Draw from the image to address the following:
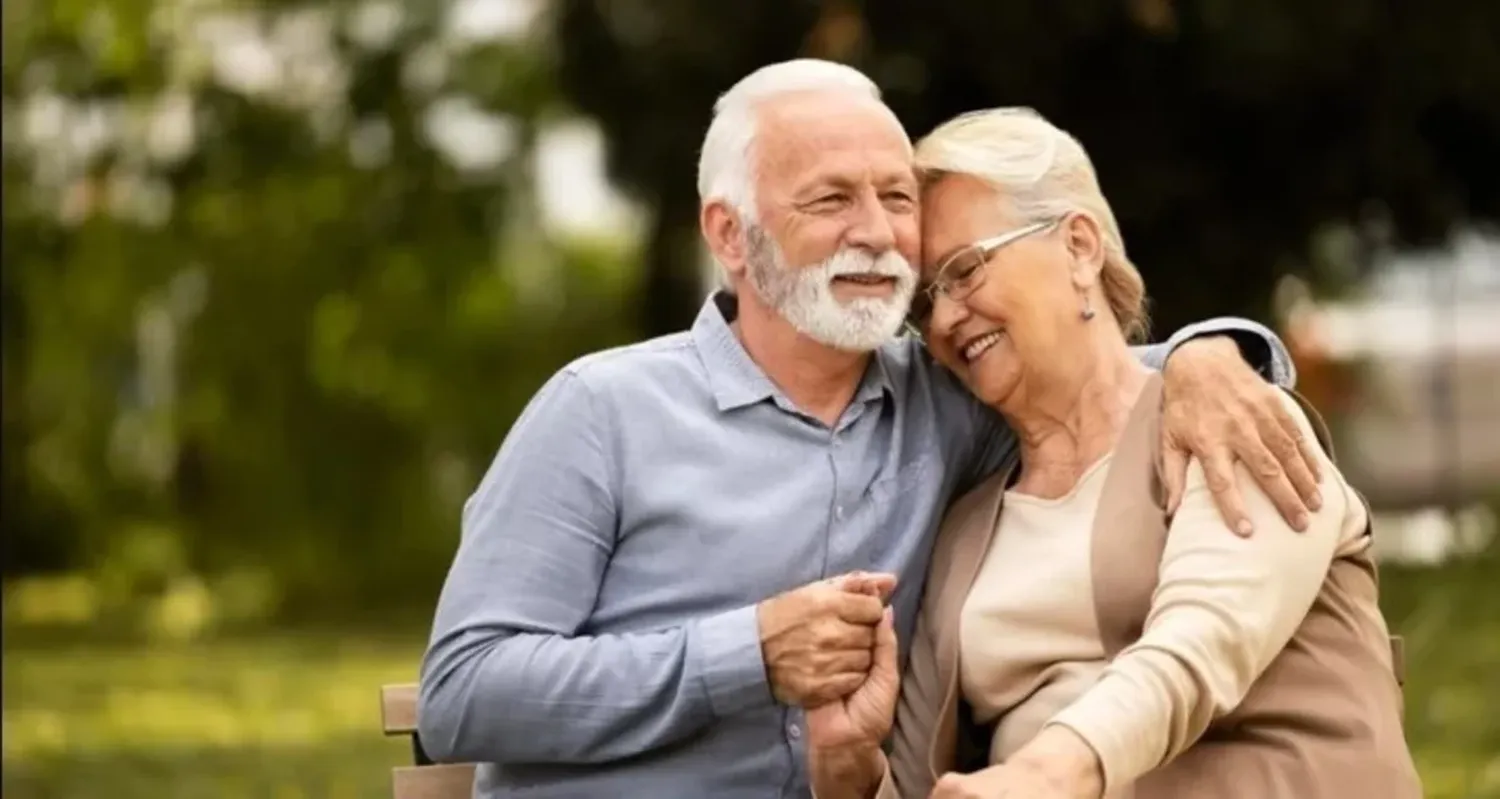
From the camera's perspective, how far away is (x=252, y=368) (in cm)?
1483

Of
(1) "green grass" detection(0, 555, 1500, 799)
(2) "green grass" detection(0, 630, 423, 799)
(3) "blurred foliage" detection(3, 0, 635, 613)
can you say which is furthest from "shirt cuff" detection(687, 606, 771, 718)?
(3) "blurred foliage" detection(3, 0, 635, 613)

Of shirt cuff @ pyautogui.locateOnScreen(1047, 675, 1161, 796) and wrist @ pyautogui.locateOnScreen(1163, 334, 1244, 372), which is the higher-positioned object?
wrist @ pyautogui.locateOnScreen(1163, 334, 1244, 372)

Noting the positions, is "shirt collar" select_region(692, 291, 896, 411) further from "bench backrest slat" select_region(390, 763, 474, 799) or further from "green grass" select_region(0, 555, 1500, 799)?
"green grass" select_region(0, 555, 1500, 799)

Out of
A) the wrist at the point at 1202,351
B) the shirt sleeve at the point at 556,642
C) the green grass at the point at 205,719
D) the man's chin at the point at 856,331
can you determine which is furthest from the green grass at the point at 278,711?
the shirt sleeve at the point at 556,642

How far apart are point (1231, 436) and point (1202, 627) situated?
0.82 ft

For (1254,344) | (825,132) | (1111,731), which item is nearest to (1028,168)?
(825,132)

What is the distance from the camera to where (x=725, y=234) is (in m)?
3.25

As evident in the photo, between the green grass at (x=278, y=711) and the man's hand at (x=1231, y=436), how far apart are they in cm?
388

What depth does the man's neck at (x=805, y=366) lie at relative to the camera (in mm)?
3188

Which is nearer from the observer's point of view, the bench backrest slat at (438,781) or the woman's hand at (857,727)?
the woman's hand at (857,727)

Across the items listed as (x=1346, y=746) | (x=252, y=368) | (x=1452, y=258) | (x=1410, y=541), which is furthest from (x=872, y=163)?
(x=252, y=368)

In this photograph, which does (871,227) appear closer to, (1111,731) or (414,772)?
(1111,731)

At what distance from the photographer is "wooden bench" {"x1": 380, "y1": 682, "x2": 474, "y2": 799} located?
3312mm

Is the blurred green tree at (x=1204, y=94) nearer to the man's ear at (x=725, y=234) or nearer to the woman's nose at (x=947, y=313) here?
the man's ear at (x=725, y=234)
